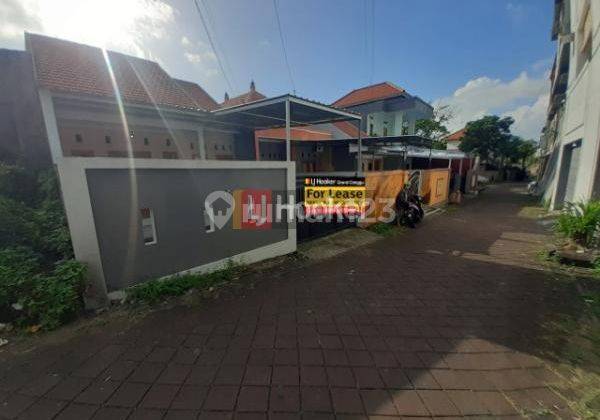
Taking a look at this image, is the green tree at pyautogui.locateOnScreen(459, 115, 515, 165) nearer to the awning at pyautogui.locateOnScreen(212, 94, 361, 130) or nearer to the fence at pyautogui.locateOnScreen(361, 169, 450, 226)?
the fence at pyautogui.locateOnScreen(361, 169, 450, 226)

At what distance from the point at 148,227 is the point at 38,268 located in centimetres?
165

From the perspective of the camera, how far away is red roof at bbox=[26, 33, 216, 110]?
7.23 m

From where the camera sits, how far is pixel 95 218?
3.13m

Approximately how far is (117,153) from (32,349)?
750 cm

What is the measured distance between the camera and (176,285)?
3.71 m

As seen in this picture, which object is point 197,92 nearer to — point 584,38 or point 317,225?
point 317,225

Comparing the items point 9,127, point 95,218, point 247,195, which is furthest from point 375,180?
point 9,127

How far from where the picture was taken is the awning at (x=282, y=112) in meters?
6.20

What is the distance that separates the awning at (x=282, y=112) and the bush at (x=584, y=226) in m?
5.57

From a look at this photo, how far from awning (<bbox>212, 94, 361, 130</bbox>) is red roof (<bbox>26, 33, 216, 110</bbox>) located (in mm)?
2066

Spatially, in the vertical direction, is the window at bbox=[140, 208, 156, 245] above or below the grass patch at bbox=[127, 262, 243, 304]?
above
